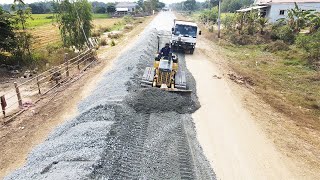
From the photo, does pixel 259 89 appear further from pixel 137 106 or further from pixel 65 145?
pixel 65 145

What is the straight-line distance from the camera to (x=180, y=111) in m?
12.3

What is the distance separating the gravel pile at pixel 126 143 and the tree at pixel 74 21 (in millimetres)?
11976

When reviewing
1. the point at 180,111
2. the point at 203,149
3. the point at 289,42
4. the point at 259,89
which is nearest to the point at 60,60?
the point at 180,111

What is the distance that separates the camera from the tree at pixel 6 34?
2077 centimetres

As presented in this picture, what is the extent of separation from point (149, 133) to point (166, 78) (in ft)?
14.7

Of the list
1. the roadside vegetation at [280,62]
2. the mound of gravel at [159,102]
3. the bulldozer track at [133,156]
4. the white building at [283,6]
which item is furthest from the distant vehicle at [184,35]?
the white building at [283,6]

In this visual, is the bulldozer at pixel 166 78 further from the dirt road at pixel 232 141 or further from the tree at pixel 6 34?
the tree at pixel 6 34

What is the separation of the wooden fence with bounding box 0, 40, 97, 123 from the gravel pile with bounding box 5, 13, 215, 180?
3371mm

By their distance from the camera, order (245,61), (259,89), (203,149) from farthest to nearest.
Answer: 1. (245,61)
2. (259,89)
3. (203,149)

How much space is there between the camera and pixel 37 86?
18188 millimetres

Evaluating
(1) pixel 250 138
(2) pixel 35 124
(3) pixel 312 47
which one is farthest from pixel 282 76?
(2) pixel 35 124

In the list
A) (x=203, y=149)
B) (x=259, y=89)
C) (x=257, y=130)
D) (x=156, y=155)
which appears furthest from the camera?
(x=259, y=89)

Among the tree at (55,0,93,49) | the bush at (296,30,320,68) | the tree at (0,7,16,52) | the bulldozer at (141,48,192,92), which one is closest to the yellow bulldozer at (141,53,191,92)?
the bulldozer at (141,48,192,92)

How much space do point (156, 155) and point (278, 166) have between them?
3747 millimetres
